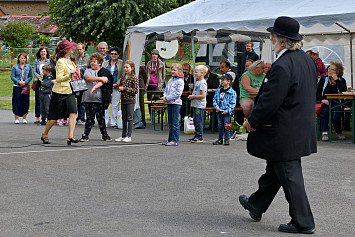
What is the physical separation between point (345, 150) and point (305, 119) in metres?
6.91

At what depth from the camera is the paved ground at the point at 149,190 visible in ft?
19.8

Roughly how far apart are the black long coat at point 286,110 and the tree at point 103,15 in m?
28.5

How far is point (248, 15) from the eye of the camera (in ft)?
50.2

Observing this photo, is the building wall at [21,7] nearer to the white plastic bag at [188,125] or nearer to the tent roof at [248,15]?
the tent roof at [248,15]

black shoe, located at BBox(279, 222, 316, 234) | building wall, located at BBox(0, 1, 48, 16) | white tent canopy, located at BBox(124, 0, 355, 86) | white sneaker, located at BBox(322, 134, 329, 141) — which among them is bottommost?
white sneaker, located at BBox(322, 134, 329, 141)

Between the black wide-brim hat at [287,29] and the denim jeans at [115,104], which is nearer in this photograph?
the black wide-brim hat at [287,29]

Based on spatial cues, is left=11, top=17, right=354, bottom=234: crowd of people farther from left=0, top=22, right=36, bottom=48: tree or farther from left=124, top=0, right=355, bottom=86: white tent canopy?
left=0, top=22, right=36, bottom=48: tree

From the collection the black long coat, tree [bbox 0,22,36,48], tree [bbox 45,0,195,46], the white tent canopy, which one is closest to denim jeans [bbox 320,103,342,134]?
the white tent canopy

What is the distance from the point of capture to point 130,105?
43.5 feet

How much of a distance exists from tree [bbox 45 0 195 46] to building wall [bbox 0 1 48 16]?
92.5m

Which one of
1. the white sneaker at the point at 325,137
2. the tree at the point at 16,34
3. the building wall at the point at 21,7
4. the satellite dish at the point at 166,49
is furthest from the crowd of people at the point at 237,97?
the building wall at the point at 21,7

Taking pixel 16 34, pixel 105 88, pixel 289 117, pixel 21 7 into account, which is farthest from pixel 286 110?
pixel 21 7

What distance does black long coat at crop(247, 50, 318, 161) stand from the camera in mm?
5695

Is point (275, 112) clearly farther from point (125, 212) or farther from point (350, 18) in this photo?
point (350, 18)
